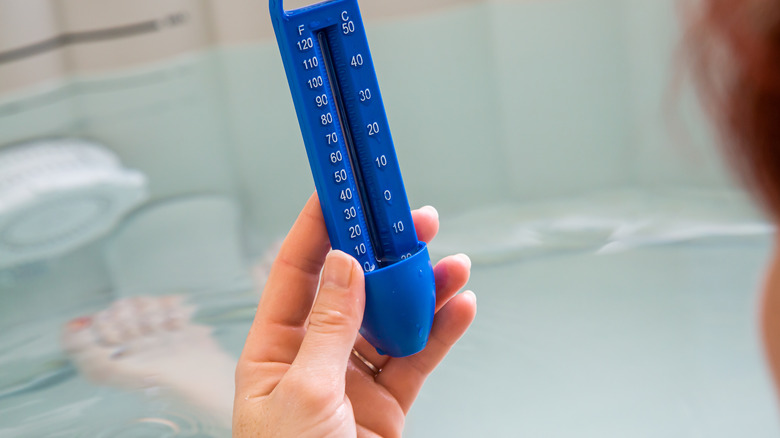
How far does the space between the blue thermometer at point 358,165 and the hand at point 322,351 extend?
0.02 m

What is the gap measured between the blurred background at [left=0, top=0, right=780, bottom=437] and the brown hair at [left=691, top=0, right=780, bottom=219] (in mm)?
529

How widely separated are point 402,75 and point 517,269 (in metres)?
0.28

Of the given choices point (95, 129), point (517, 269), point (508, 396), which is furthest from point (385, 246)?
point (95, 129)

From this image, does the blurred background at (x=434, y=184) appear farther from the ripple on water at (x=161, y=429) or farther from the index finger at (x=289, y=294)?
the index finger at (x=289, y=294)

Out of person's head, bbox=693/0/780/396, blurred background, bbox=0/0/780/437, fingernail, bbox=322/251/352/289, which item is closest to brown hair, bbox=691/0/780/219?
person's head, bbox=693/0/780/396

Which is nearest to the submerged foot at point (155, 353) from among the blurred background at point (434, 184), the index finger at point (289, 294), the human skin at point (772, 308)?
→ the blurred background at point (434, 184)

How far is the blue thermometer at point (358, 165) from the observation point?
401mm

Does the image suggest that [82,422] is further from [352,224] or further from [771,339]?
[771,339]

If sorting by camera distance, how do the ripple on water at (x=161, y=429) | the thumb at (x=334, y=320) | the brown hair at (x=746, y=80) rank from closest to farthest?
1. the brown hair at (x=746, y=80)
2. the thumb at (x=334, y=320)
3. the ripple on water at (x=161, y=429)

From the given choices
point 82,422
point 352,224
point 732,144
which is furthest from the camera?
point 82,422

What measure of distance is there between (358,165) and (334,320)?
9 centimetres

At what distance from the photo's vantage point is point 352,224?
Answer: 16.3 inches

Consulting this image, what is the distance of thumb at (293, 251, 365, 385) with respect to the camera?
1.26ft

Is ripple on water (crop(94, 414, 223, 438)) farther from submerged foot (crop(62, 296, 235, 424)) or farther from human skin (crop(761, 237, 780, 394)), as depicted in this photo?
human skin (crop(761, 237, 780, 394))
